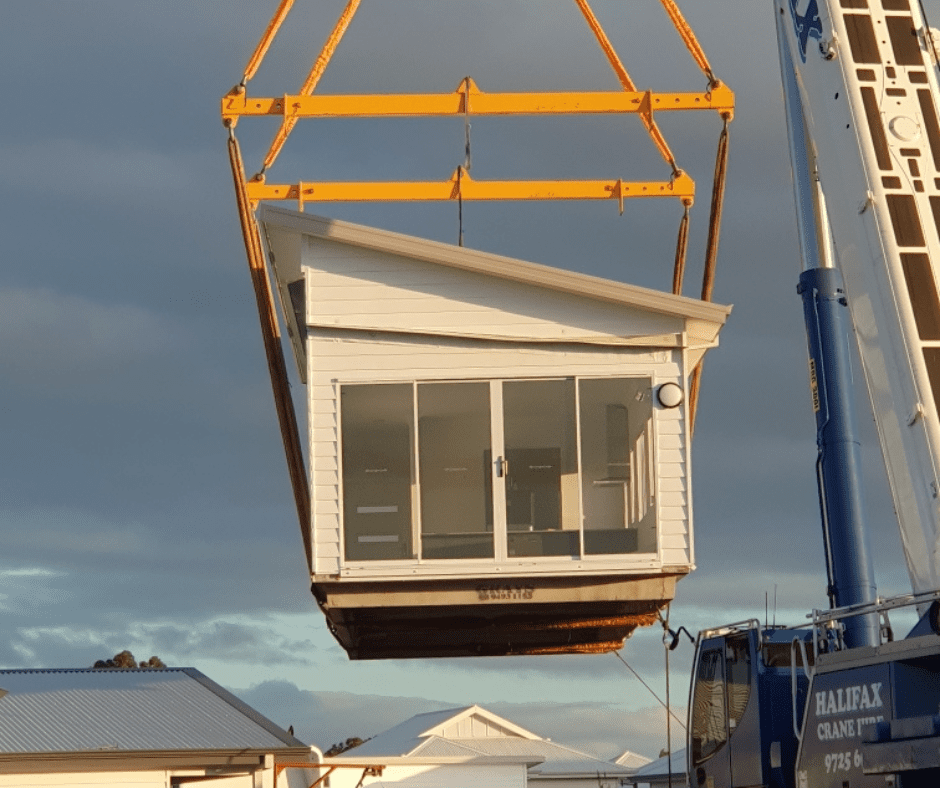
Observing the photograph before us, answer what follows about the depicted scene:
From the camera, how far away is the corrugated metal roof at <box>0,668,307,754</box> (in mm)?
31438

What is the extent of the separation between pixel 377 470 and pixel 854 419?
562 cm

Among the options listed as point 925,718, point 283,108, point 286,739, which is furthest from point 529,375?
point 286,739

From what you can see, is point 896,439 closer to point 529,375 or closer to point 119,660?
point 529,375

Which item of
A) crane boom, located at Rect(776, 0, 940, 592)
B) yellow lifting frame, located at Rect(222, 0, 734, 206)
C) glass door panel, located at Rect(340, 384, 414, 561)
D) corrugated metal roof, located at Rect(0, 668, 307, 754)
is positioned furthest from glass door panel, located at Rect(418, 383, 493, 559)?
corrugated metal roof, located at Rect(0, 668, 307, 754)

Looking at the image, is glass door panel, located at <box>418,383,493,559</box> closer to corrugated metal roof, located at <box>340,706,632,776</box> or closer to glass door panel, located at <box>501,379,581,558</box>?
glass door panel, located at <box>501,379,581,558</box>

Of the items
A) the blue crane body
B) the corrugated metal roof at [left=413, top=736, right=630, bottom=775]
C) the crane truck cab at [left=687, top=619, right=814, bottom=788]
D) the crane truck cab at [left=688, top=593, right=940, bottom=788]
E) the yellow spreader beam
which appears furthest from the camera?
the corrugated metal roof at [left=413, top=736, right=630, bottom=775]

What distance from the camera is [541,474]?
1956 centimetres

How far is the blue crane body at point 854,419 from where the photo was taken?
1298 centimetres

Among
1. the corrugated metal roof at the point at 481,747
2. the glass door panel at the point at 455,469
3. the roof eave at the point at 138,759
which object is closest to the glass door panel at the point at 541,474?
the glass door panel at the point at 455,469

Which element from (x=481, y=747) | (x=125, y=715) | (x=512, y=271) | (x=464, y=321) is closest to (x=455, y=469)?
(x=464, y=321)

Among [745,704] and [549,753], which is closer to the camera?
[745,704]

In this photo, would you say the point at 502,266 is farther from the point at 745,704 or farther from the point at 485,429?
the point at 745,704

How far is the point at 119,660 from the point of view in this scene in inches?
3187

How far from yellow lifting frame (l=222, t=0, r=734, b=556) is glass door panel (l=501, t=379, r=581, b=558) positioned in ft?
6.44
